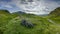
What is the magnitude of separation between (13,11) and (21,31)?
130 centimetres

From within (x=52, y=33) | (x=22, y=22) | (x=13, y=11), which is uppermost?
(x=13, y=11)

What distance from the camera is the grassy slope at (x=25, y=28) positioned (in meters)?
9.26

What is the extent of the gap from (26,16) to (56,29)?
1.81 metres

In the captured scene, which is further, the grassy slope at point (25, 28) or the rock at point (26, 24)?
the rock at point (26, 24)

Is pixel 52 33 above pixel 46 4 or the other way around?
the other way around

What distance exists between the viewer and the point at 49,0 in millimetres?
9938

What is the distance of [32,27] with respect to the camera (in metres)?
9.45

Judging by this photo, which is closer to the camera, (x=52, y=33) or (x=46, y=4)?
(x=52, y=33)

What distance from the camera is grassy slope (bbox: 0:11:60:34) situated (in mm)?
9258

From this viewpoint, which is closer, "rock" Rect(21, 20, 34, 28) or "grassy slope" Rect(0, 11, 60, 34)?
"grassy slope" Rect(0, 11, 60, 34)

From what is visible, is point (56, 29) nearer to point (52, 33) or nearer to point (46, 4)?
point (52, 33)

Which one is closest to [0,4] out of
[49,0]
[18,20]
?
[18,20]

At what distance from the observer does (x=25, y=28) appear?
9.46m

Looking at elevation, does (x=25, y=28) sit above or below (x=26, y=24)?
below
